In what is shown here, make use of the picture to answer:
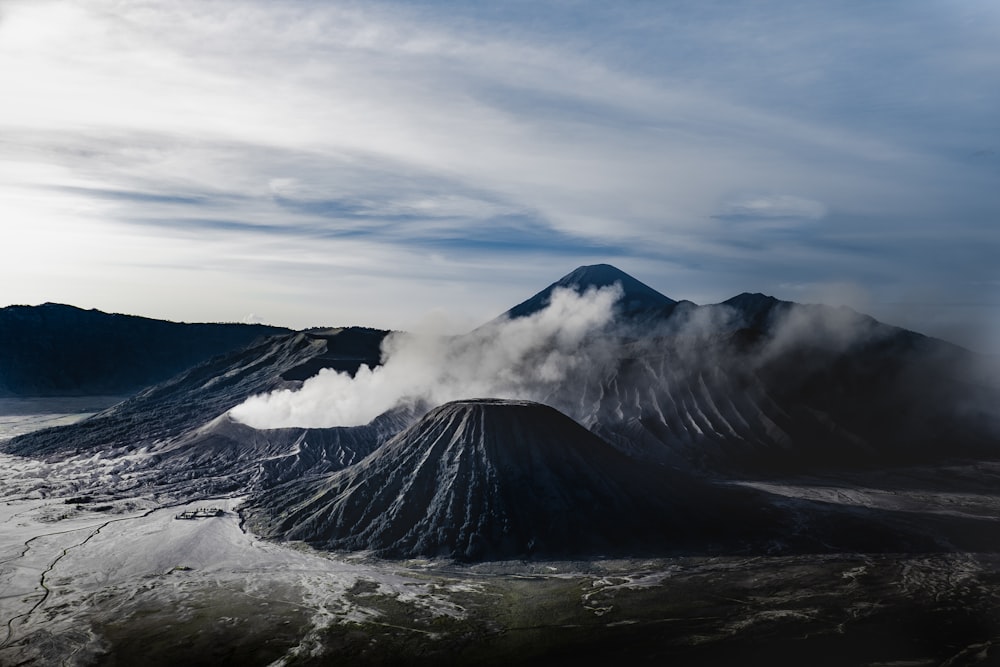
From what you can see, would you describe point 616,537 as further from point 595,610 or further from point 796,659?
point 796,659

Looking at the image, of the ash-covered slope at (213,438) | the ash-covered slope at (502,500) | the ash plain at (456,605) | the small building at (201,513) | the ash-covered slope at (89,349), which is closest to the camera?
the ash plain at (456,605)

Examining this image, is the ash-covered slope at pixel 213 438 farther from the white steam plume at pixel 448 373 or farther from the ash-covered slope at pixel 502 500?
the ash-covered slope at pixel 502 500

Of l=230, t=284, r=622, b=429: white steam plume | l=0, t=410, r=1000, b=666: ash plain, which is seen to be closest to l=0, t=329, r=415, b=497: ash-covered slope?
l=230, t=284, r=622, b=429: white steam plume

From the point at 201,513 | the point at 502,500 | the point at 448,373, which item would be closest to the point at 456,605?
the point at 502,500

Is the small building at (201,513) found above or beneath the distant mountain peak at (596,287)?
beneath

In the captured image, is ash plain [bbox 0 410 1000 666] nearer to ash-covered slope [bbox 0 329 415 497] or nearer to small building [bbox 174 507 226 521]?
small building [bbox 174 507 226 521]

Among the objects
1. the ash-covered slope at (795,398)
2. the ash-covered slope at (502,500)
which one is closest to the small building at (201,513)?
the ash-covered slope at (502,500)

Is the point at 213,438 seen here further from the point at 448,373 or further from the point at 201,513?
the point at 448,373
